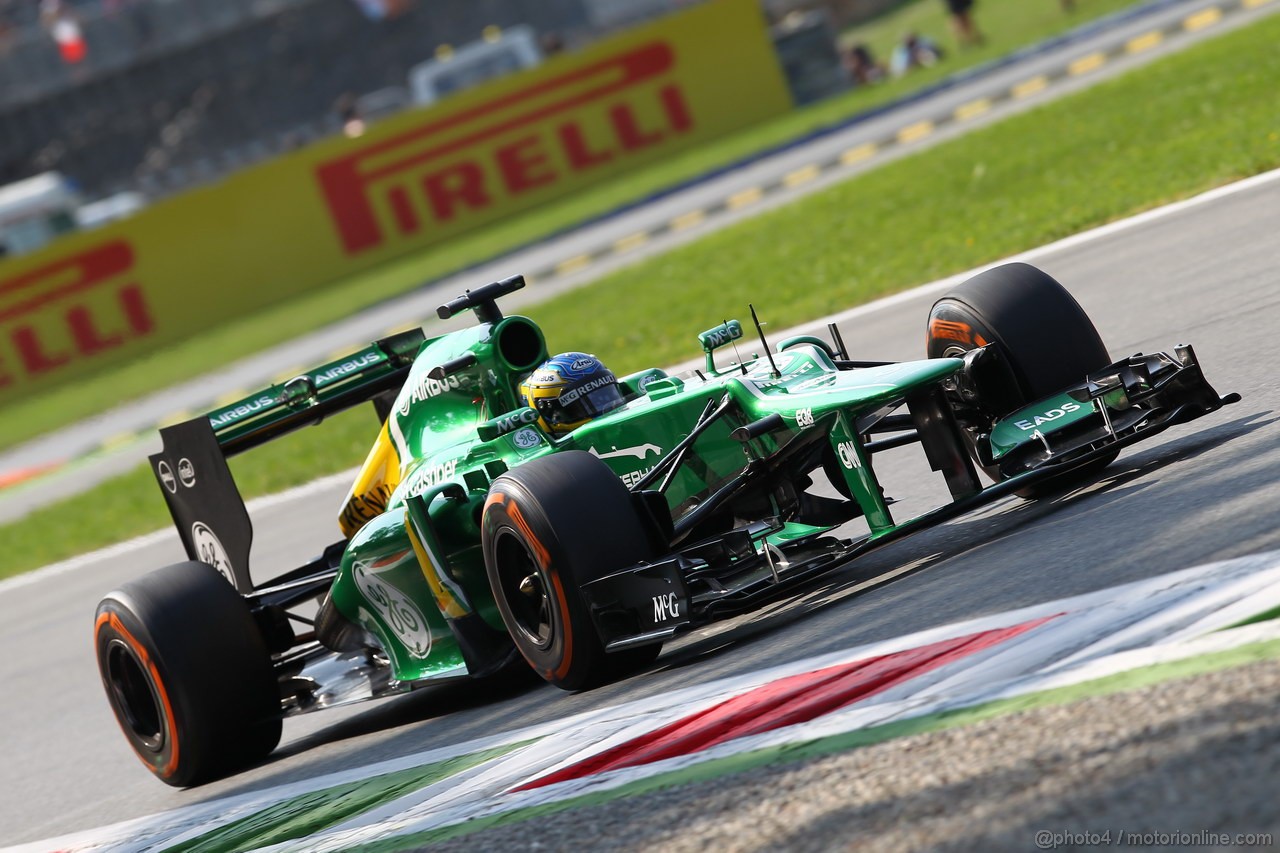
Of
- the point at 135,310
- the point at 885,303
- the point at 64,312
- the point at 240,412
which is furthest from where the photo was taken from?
the point at 135,310

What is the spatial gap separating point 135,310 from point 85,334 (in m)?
0.83

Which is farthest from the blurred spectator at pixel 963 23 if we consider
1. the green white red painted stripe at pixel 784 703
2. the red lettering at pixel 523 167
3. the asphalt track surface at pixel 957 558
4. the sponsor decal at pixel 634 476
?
the green white red painted stripe at pixel 784 703

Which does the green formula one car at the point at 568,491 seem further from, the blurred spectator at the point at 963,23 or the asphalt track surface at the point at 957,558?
the blurred spectator at the point at 963,23

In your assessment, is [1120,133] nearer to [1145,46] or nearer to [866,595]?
[1145,46]

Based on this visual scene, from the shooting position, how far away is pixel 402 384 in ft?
27.2

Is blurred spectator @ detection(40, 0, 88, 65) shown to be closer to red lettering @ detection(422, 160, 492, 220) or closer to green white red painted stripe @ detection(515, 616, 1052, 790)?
red lettering @ detection(422, 160, 492, 220)

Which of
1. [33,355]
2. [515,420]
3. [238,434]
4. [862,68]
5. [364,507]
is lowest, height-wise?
[364,507]

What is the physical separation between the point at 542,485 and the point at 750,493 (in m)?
0.83

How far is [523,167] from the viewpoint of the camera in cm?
2922

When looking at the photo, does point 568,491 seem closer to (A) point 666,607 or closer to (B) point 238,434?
(A) point 666,607

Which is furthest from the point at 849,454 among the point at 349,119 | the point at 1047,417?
the point at 349,119

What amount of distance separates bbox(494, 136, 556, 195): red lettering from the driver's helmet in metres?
22.6

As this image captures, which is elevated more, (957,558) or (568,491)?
(568,491)

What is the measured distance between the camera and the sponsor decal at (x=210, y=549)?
820 cm
